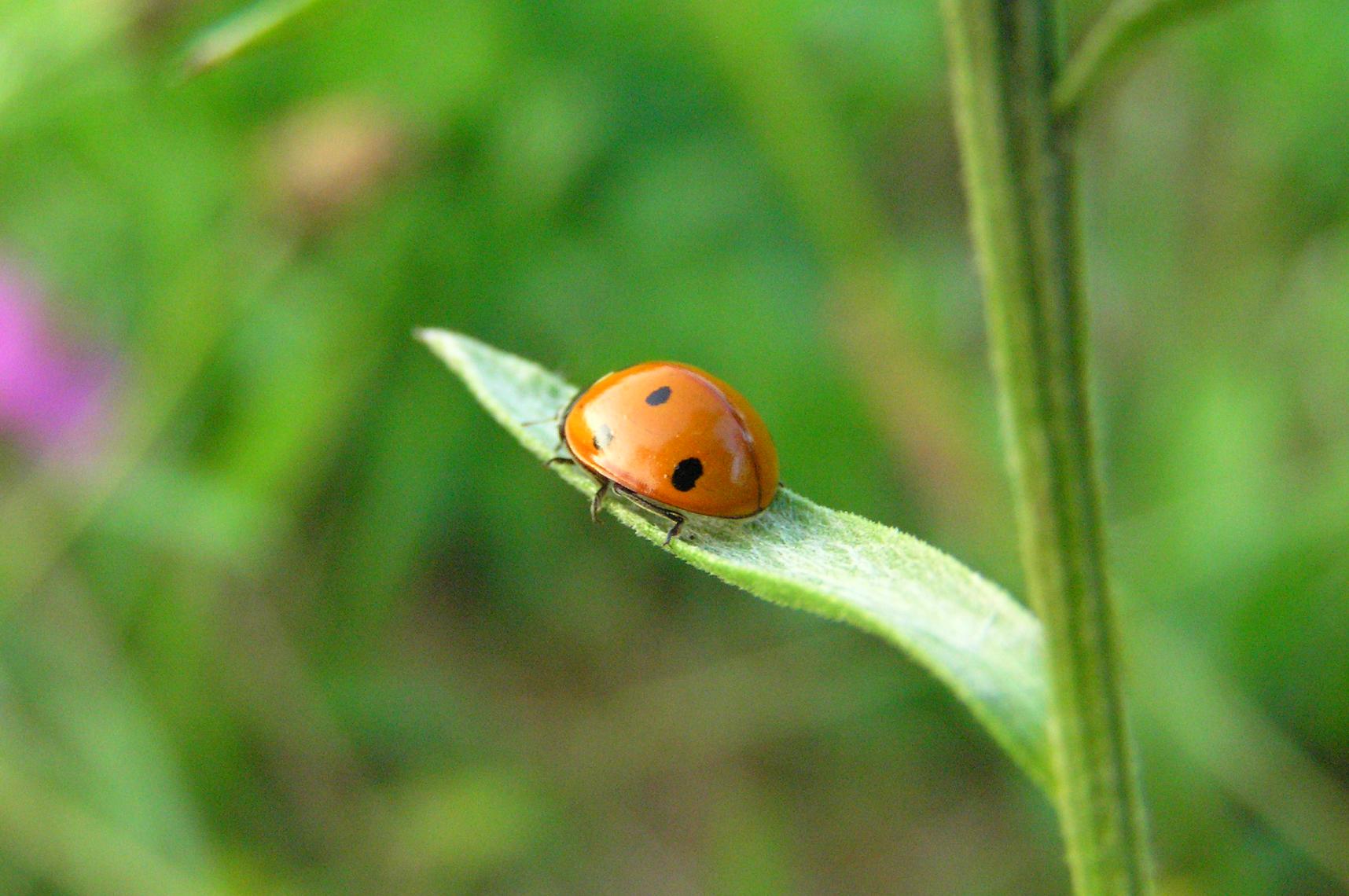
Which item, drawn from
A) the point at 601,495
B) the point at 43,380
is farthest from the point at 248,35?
the point at 43,380

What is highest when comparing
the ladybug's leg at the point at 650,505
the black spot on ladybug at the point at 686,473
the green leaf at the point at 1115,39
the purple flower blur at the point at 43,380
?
the purple flower blur at the point at 43,380

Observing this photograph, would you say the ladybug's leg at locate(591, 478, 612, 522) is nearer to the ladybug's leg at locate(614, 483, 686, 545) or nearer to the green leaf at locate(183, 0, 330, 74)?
the ladybug's leg at locate(614, 483, 686, 545)

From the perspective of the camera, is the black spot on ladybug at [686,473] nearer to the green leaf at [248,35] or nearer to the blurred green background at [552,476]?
the green leaf at [248,35]

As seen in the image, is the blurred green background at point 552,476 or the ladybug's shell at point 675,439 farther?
the blurred green background at point 552,476

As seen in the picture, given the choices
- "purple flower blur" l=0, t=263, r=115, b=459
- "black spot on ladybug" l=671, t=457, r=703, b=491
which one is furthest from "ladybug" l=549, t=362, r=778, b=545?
"purple flower blur" l=0, t=263, r=115, b=459

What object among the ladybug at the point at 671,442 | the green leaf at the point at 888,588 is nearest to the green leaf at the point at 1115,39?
the green leaf at the point at 888,588

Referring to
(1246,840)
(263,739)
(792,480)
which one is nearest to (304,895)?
(263,739)

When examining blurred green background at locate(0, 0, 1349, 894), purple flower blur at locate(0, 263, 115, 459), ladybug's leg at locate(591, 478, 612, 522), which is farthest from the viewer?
purple flower blur at locate(0, 263, 115, 459)
